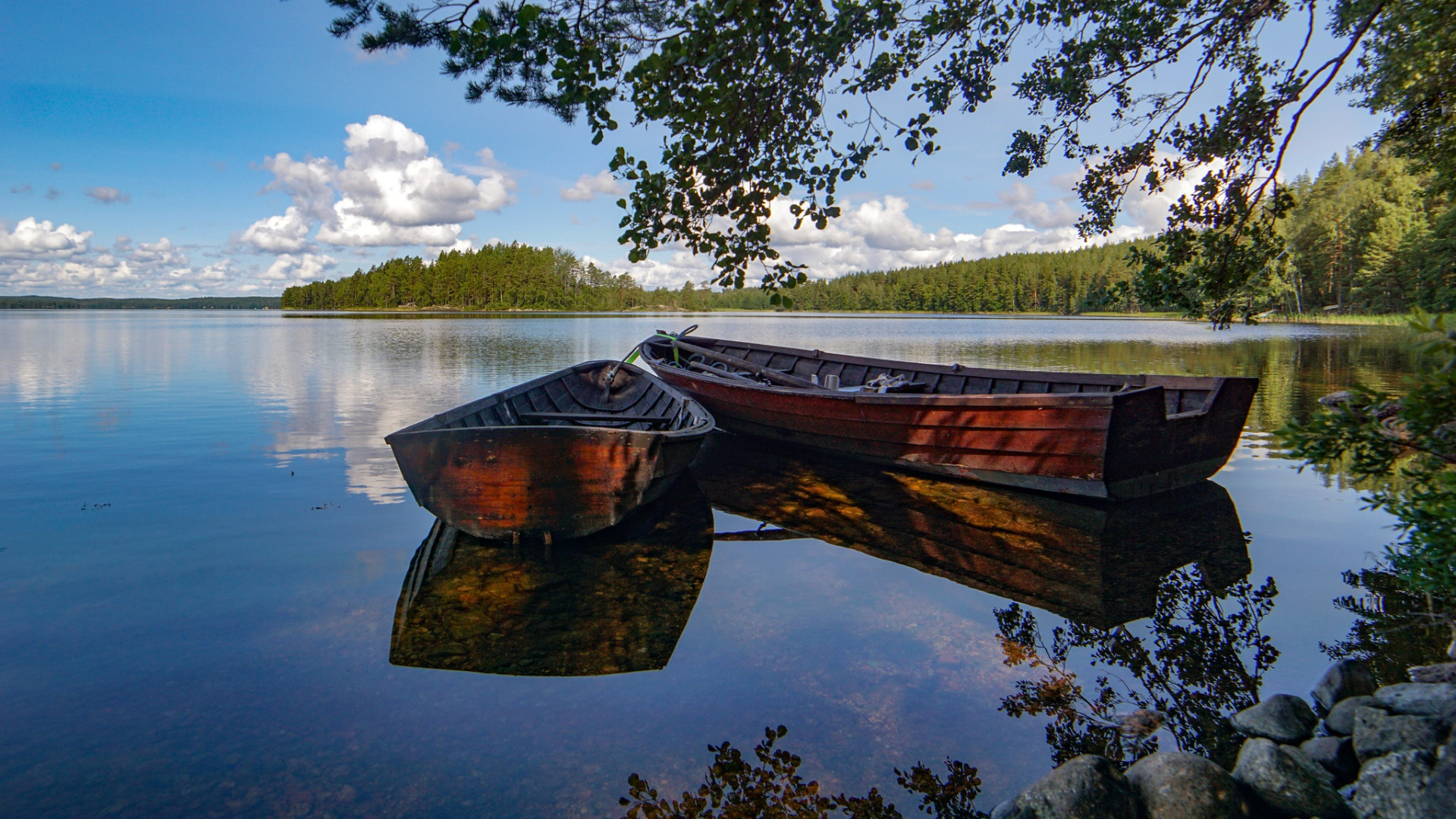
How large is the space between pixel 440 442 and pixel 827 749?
4352 mm

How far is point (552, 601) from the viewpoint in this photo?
582cm

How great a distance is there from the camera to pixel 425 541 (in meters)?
7.57

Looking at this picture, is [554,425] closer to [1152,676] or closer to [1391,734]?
[1152,676]

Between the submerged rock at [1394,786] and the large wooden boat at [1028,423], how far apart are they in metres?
5.76

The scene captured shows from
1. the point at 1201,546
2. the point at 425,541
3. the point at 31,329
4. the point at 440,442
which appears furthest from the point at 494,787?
the point at 31,329

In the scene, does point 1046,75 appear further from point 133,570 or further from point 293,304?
point 293,304

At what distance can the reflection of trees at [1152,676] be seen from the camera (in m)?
4.03

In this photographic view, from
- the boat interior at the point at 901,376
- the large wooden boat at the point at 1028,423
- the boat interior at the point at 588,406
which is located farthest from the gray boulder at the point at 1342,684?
the boat interior at the point at 588,406

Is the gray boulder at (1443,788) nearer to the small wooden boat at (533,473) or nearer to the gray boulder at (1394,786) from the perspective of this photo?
the gray boulder at (1394,786)

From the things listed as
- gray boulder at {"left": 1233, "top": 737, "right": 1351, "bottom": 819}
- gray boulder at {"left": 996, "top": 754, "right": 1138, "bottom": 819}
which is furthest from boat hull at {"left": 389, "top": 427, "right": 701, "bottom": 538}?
gray boulder at {"left": 1233, "top": 737, "right": 1351, "bottom": 819}

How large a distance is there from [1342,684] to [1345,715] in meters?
0.44

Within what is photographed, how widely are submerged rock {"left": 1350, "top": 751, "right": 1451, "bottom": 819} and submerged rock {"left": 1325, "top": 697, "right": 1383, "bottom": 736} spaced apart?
73cm

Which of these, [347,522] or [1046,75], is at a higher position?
[1046,75]

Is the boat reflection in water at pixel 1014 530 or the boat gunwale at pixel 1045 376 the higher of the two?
the boat gunwale at pixel 1045 376
